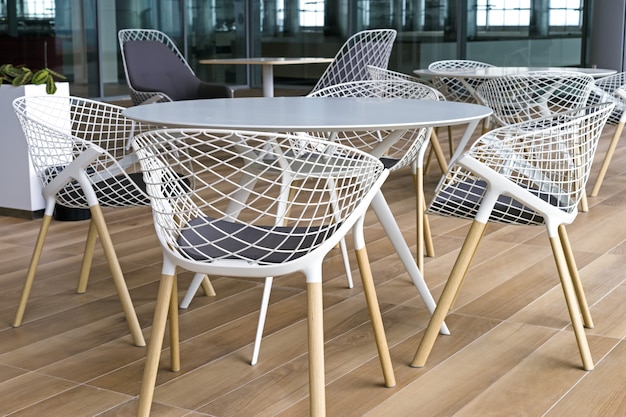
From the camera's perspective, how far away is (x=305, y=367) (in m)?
2.47

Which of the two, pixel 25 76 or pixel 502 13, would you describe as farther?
pixel 502 13

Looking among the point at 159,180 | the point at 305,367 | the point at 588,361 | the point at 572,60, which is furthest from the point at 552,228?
the point at 572,60

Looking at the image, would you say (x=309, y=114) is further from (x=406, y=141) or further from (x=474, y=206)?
(x=406, y=141)

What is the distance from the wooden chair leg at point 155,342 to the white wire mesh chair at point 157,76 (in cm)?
416

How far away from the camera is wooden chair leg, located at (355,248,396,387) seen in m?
2.20

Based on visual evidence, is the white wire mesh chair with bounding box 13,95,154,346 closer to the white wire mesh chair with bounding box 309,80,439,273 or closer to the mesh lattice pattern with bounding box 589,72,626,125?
the white wire mesh chair with bounding box 309,80,439,273

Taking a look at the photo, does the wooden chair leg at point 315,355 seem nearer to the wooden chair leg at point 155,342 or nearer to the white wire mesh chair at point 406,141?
the wooden chair leg at point 155,342

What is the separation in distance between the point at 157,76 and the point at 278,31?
5332 mm

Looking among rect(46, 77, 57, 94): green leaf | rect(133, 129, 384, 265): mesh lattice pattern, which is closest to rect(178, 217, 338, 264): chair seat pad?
rect(133, 129, 384, 265): mesh lattice pattern

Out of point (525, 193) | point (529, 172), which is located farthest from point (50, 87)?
point (525, 193)

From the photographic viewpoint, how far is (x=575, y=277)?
266 cm

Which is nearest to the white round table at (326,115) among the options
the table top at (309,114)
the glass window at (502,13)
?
the table top at (309,114)

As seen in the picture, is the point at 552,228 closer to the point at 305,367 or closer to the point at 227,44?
the point at 305,367

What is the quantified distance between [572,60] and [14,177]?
8.03 metres
